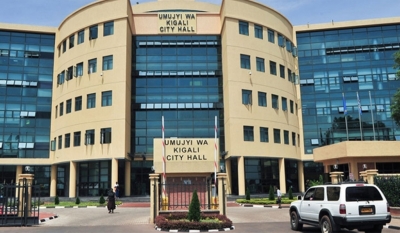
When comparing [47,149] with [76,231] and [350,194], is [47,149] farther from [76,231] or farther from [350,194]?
[350,194]

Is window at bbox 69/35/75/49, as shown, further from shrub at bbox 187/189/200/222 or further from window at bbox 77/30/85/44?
shrub at bbox 187/189/200/222

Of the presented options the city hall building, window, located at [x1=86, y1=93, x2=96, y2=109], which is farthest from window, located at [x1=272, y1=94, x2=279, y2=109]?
window, located at [x1=86, y1=93, x2=96, y2=109]

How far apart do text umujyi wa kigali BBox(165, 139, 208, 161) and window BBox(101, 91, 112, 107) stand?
1944 cm

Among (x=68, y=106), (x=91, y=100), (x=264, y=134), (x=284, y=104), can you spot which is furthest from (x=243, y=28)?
(x=68, y=106)

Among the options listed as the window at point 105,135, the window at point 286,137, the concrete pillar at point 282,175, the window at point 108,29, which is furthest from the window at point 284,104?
the window at point 108,29

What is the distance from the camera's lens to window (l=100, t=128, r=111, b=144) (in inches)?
1505

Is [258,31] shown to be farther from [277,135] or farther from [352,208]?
[352,208]

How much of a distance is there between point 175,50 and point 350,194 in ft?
105

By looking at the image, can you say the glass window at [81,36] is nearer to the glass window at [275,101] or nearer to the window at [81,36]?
the window at [81,36]

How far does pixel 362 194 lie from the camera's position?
12.8m

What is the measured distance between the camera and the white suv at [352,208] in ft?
41.0

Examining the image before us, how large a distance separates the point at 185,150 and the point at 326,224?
9658 millimetres

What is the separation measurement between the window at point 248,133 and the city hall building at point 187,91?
11 cm

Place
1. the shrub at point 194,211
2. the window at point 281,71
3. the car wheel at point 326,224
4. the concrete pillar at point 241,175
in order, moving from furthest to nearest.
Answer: the window at point 281,71, the concrete pillar at point 241,175, the shrub at point 194,211, the car wheel at point 326,224
